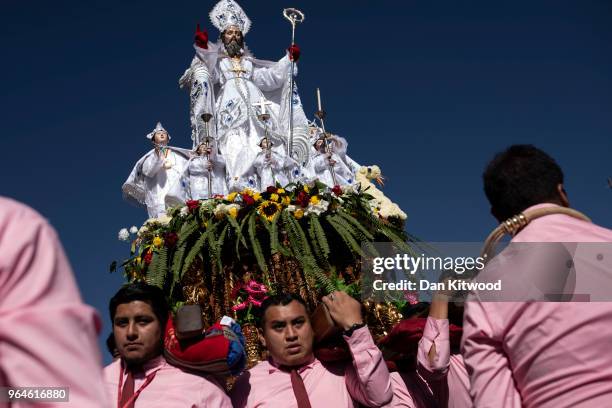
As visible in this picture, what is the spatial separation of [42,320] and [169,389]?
8.28ft

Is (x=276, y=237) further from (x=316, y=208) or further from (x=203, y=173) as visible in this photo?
(x=203, y=173)

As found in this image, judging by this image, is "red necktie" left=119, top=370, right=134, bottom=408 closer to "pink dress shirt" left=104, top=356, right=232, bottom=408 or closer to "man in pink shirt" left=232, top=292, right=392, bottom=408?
"pink dress shirt" left=104, top=356, right=232, bottom=408

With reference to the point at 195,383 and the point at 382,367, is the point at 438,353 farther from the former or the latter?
the point at 195,383

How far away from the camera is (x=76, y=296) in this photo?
3.52ft

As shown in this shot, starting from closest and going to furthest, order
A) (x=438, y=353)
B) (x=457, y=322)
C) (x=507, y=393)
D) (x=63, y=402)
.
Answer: (x=63, y=402) → (x=507, y=393) → (x=438, y=353) → (x=457, y=322)

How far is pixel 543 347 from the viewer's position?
6.10ft

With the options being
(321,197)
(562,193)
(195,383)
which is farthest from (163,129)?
(562,193)

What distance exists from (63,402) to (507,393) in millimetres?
1372

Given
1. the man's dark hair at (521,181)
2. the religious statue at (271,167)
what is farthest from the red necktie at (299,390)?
the religious statue at (271,167)

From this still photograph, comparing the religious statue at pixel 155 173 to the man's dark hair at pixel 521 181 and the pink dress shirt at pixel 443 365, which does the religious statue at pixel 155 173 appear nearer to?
the pink dress shirt at pixel 443 365

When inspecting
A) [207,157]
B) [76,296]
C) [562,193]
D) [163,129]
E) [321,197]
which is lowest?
[76,296]

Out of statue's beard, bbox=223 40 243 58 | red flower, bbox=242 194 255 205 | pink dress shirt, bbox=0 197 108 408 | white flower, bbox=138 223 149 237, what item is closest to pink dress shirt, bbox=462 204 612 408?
pink dress shirt, bbox=0 197 108 408

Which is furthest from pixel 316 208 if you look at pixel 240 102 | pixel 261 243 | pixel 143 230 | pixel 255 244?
pixel 240 102

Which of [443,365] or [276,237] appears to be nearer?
[443,365]
